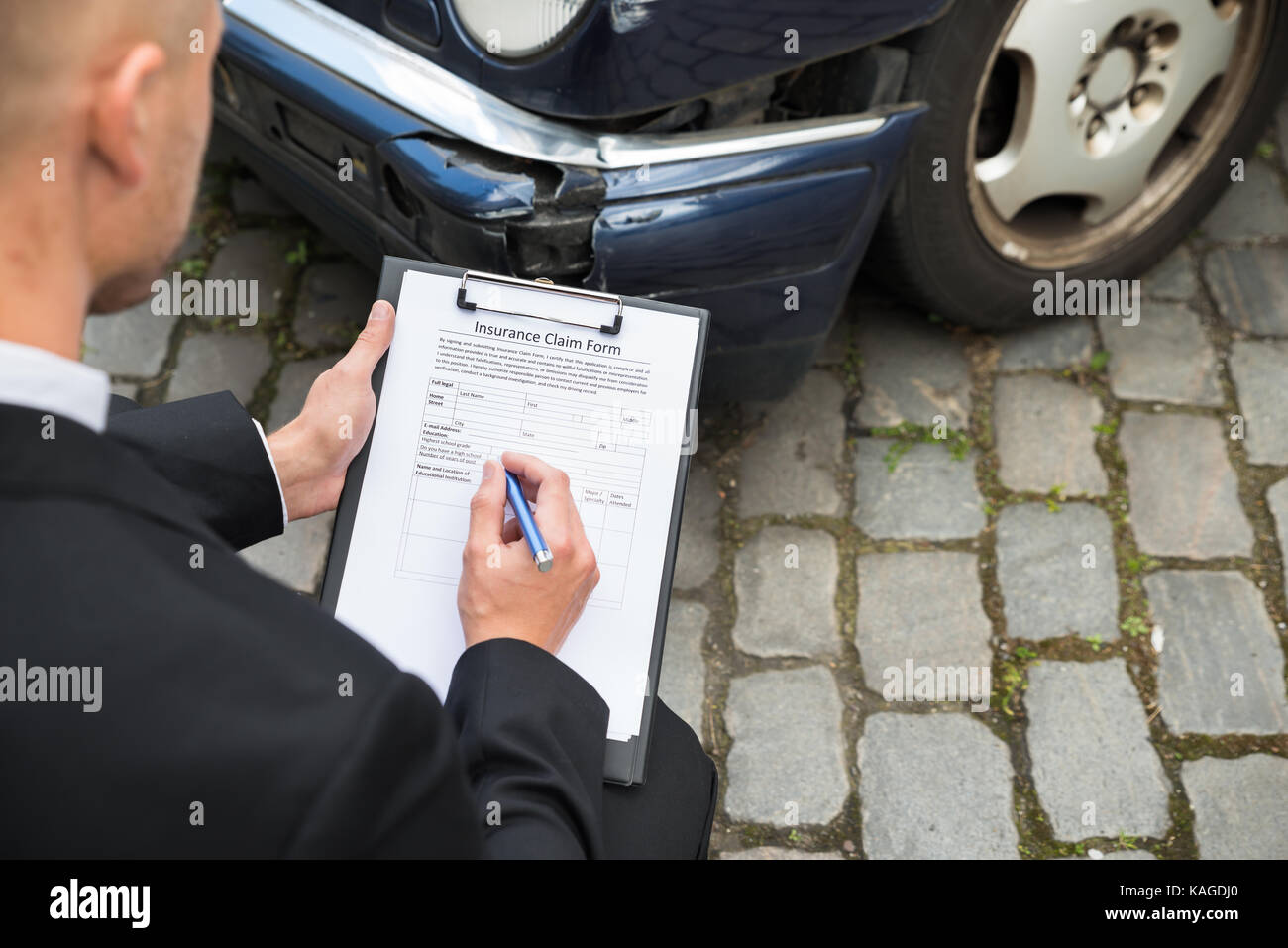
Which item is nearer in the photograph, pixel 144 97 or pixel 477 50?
pixel 144 97

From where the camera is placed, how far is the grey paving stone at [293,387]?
278 cm

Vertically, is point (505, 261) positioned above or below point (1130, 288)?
below

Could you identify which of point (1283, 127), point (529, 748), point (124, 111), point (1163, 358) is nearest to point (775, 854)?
point (529, 748)

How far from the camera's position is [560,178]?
1.96 metres

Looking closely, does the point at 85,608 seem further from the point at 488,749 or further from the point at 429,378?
the point at 429,378

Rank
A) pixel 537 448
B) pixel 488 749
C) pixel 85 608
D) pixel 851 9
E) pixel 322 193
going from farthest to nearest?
pixel 322 193, pixel 851 9, pixel 537 448, pixel 488 749, pixel 85 608

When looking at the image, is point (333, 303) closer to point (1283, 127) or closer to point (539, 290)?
point (539, 290)

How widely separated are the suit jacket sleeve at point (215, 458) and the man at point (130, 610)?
1.96ft

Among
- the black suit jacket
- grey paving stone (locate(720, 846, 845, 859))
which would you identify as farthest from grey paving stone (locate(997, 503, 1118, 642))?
the black suit jacket

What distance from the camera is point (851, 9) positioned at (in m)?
2.03

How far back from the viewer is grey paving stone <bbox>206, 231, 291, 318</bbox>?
3074 mm

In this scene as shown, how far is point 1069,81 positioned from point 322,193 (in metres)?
1.65

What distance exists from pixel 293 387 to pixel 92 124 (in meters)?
2.10

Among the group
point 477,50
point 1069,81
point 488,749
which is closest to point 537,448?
point 488,749
